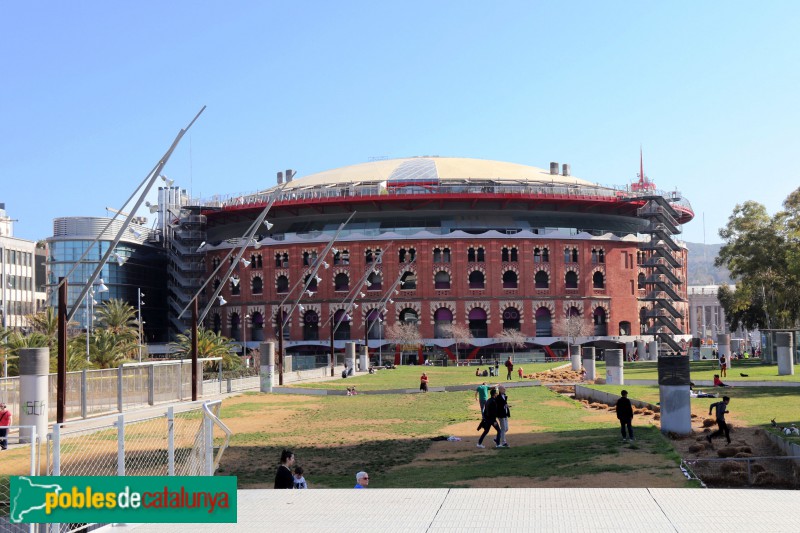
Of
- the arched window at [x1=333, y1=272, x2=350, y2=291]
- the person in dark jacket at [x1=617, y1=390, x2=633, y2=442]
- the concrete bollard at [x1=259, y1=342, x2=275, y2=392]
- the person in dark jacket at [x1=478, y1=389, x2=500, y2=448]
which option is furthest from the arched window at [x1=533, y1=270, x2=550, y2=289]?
the person in dark jacket at [x1=617, y1=390, x2=633, y2=442]

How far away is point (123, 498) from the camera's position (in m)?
10.6

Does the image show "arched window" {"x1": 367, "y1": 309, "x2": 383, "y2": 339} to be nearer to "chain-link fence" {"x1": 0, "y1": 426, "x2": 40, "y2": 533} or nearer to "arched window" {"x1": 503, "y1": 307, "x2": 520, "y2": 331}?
"arched window" {"x1": 503, "y1": 307, "x2": 520, "y2": 331}

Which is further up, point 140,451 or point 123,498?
point 123,498

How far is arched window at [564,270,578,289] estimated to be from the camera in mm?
118500

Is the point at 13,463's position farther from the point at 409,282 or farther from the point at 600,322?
the point at 600,322

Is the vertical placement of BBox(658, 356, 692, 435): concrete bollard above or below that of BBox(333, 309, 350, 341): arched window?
below

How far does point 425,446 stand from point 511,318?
285 feet

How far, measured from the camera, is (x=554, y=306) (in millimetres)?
115875

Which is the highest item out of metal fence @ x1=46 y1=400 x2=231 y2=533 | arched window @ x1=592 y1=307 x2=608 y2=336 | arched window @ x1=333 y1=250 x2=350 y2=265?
arched window @ x1=333 y1=250 x2=350 y2=265

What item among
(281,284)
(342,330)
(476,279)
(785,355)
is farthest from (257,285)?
(785,355)

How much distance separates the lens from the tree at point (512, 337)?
111625mm

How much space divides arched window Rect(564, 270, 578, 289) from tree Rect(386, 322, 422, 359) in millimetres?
20954

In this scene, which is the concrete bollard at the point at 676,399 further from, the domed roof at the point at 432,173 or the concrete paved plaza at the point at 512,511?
the domed roof at the point at 432,173

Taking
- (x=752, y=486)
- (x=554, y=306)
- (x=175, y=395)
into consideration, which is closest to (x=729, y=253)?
(x=554, y=306)
